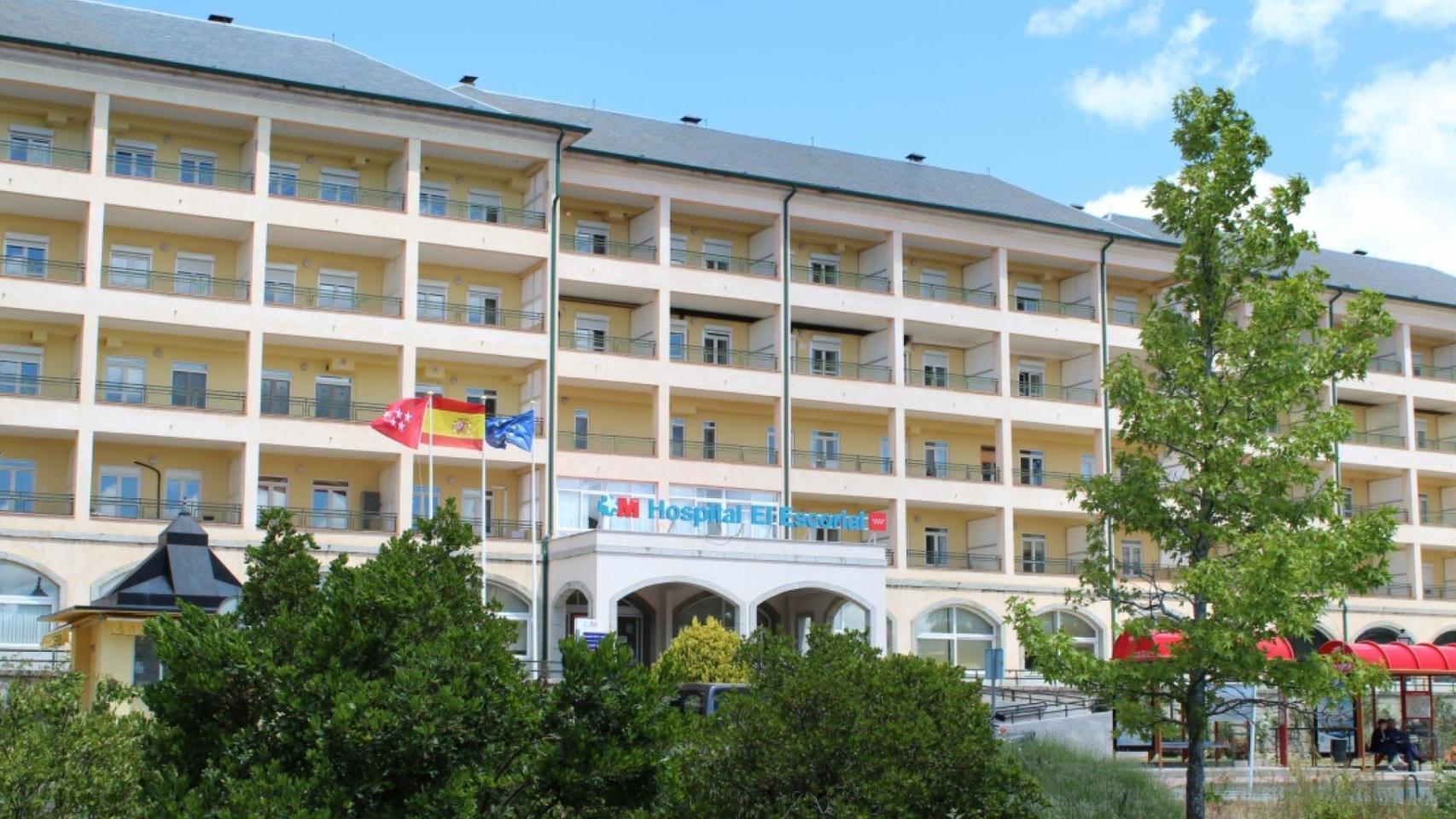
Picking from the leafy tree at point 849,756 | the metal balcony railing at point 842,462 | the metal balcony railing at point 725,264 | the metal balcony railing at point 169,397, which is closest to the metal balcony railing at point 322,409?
the metal balcony railing at point 169,397

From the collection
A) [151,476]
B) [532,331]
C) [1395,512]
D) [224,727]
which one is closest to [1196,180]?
[1395,512]

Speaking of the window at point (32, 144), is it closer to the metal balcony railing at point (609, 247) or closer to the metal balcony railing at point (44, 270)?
the metal balcony railing at point (44, 270)

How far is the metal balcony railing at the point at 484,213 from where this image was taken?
49969 mm

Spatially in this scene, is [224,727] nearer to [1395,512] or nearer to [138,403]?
[1395,512]

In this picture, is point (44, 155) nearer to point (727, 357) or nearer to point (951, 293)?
point (727, 357)

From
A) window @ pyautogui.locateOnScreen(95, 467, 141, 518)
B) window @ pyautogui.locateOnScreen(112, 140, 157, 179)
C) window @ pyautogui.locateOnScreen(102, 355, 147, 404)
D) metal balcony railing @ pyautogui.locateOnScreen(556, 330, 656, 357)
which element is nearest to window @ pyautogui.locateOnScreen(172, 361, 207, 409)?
window @ pyautogui.locateOnScreen(102, 355, 147, 404)

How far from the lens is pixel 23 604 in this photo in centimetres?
4228

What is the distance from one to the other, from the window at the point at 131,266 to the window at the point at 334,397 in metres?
5.67

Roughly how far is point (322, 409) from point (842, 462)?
1823 centimetres

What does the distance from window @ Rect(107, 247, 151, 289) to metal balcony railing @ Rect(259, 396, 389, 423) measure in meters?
4.81

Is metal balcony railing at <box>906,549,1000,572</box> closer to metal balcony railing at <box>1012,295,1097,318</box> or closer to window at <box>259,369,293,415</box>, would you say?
metal balcony railing at <box>1012,295,1097,318</box>

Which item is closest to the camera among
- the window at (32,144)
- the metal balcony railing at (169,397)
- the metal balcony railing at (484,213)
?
the window at (32,144)

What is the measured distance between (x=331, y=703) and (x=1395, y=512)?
15.4 m

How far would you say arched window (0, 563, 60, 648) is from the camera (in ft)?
138
